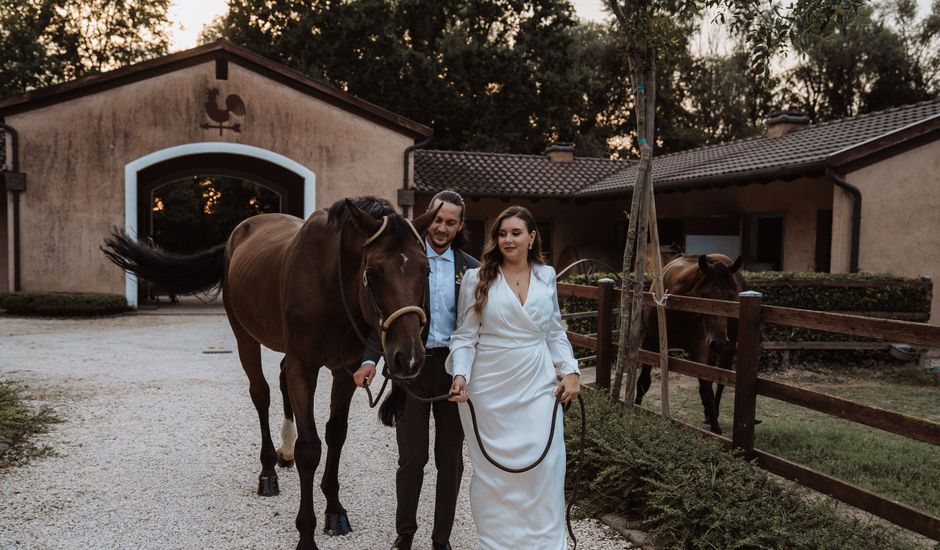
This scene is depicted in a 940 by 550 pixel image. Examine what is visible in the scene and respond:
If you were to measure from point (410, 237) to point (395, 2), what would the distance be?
2812cm

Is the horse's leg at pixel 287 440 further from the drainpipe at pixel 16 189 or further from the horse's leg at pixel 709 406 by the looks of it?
the drainpipe at pixel 16 189

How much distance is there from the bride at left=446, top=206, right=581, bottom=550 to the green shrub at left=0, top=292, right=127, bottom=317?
42.9ft

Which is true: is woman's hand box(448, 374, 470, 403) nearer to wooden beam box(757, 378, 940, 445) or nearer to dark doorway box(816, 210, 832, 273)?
wooden beam box(757, 378, 940, 445)

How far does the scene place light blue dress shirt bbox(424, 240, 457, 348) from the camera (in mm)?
3125

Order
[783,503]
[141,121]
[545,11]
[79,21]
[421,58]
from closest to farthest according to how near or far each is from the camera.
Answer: [783,503]
[141,121]
[421,58]
[545,11]
[79,21]

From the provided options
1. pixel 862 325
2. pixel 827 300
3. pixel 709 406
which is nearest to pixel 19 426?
pixel 709 406

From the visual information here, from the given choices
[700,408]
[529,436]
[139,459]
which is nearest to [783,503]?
[529,436]

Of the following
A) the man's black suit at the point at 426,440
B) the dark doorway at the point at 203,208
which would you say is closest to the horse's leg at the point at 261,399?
the man's black suit at the point at 426,440

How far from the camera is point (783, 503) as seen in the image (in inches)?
137

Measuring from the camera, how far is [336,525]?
3.68m

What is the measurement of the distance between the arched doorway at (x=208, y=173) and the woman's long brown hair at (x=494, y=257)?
12.4m

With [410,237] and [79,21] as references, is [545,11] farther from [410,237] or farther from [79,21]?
[410,237]

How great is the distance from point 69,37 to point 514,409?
35.8m

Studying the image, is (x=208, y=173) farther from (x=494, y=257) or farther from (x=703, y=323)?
(x=494, y=257)
